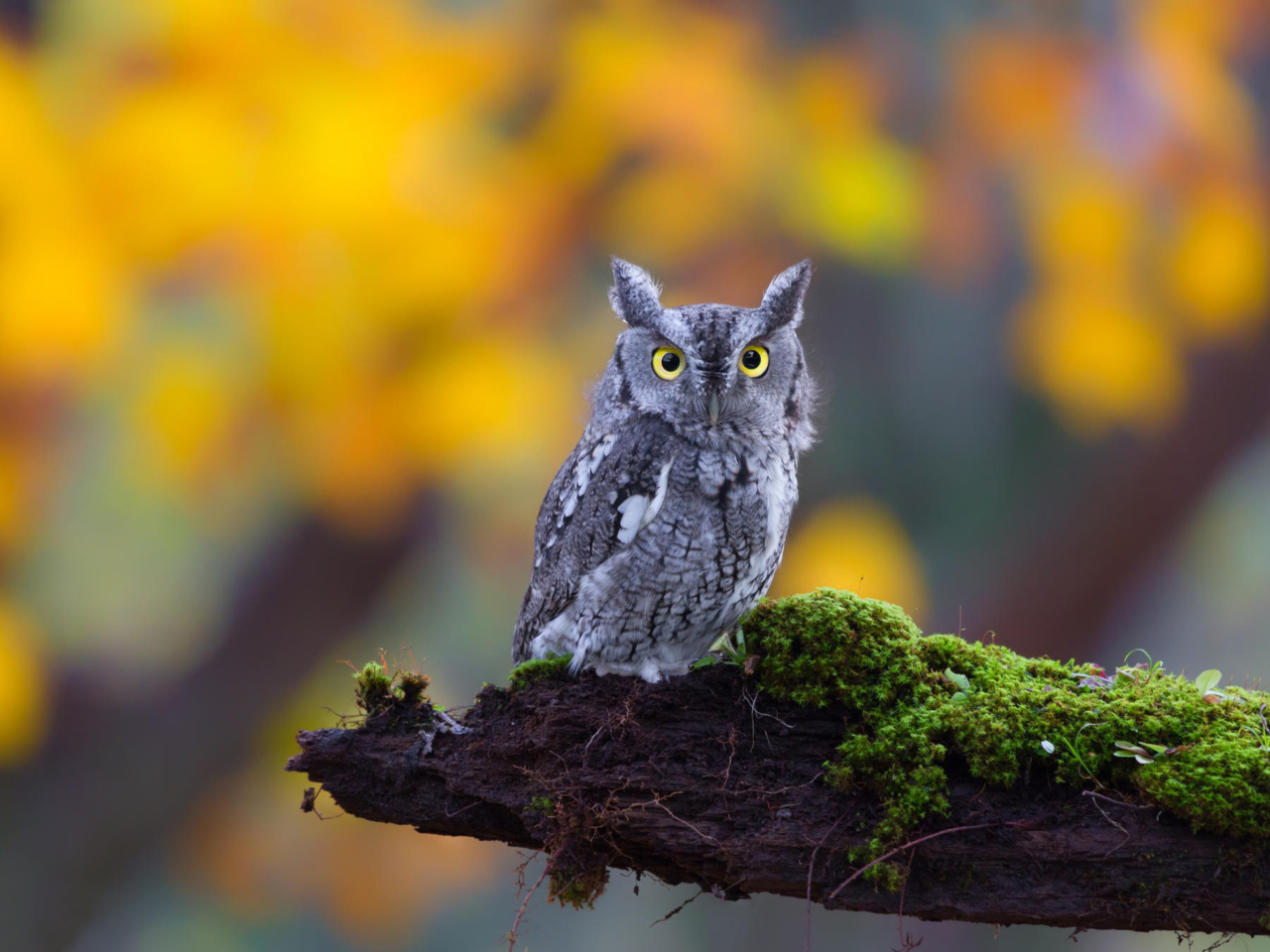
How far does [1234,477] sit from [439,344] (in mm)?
3003

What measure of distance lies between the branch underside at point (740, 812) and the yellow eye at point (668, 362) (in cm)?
55

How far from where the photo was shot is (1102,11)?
12.2ft

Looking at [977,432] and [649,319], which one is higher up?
[977,432]

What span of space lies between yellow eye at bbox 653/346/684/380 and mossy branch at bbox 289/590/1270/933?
48 centimetres

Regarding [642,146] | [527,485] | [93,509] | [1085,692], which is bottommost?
[1085,692]

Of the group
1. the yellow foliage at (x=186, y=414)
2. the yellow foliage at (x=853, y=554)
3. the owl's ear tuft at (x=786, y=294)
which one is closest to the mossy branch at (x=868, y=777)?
the owl's ear tuft at (x=786, y=294)

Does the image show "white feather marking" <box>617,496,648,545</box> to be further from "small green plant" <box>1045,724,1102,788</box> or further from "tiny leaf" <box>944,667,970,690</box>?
"small green plant" <box>1045,724,1102,788</box>

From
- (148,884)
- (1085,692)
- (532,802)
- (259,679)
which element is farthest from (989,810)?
(148,884)

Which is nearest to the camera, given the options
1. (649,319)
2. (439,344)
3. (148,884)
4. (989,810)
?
(989,810)

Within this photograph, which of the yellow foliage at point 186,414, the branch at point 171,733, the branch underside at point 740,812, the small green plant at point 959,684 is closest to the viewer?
the branch underside at point 740,812

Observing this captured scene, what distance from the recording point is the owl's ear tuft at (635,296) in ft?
Result: 6.36

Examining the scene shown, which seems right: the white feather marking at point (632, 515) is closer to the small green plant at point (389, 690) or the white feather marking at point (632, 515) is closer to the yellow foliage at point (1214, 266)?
the small green plant at point (389, 690)

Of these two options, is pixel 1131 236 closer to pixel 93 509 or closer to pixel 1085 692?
pixel 1085 692

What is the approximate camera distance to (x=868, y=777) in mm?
1584
